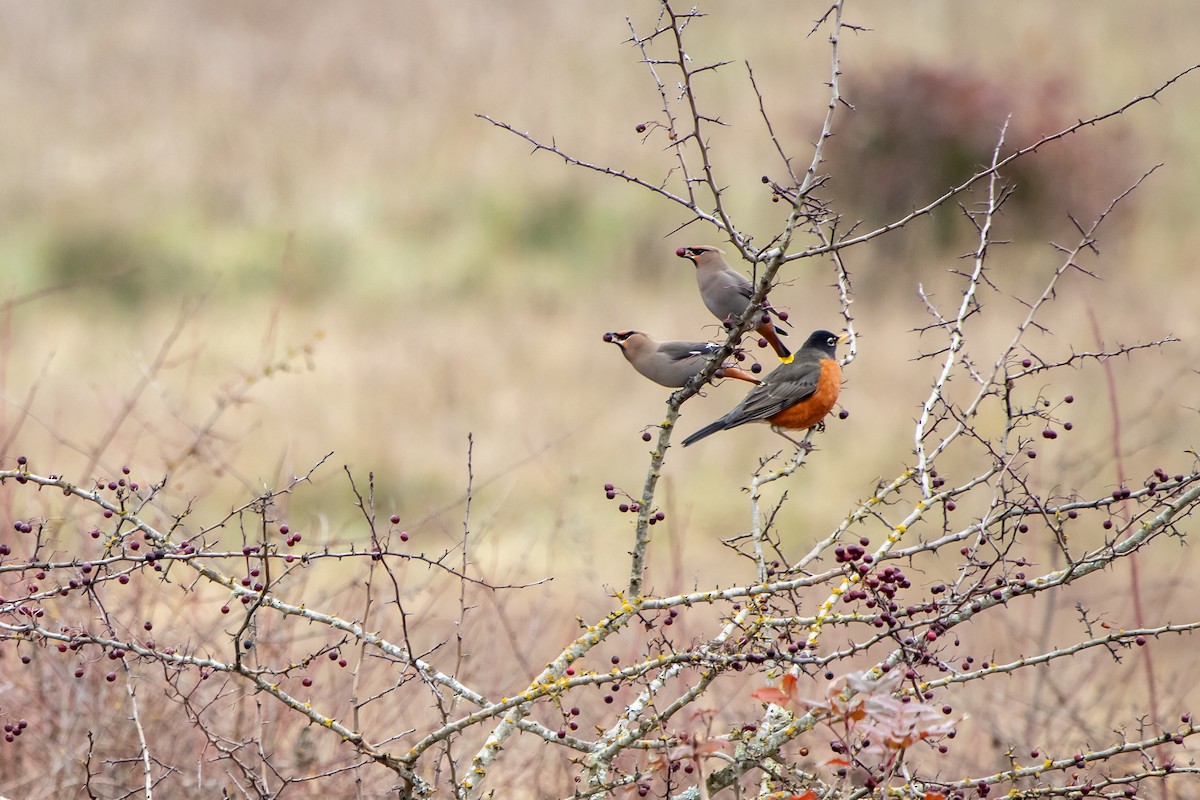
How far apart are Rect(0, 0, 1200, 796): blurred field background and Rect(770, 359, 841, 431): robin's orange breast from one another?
927 cm

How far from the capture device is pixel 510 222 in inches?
846

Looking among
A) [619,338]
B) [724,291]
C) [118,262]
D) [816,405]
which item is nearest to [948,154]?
[118,262]

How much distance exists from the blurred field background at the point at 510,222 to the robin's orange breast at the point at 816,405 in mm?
9267

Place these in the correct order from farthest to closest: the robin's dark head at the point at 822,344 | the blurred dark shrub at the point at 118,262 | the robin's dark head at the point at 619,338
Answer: the blurred dark shrub at the point at 118,262
the robin's dark head at the point at 822,344
the robin's dark head at the point at 619,338

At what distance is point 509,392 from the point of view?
18.4 m

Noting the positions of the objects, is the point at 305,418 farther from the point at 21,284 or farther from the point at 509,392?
the point at 21,284

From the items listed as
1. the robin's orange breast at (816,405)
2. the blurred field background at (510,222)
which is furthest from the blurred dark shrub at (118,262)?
the robin's orange breast at (816,405)

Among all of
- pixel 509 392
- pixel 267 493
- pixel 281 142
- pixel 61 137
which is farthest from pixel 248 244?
pixel 267 493

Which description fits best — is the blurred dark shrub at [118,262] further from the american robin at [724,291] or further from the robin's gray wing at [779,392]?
the american robin at [724,291]

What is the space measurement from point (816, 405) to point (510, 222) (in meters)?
16.0

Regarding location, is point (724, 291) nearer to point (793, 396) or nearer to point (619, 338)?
point (619, 338)

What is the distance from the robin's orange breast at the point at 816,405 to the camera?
19.3 ft

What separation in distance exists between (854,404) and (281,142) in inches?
419

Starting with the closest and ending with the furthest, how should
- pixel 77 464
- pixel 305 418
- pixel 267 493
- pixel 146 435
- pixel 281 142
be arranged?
pixel 267 493
pixel 146 435
pixel 77 464
pixel 305 418
pixel 281 142
